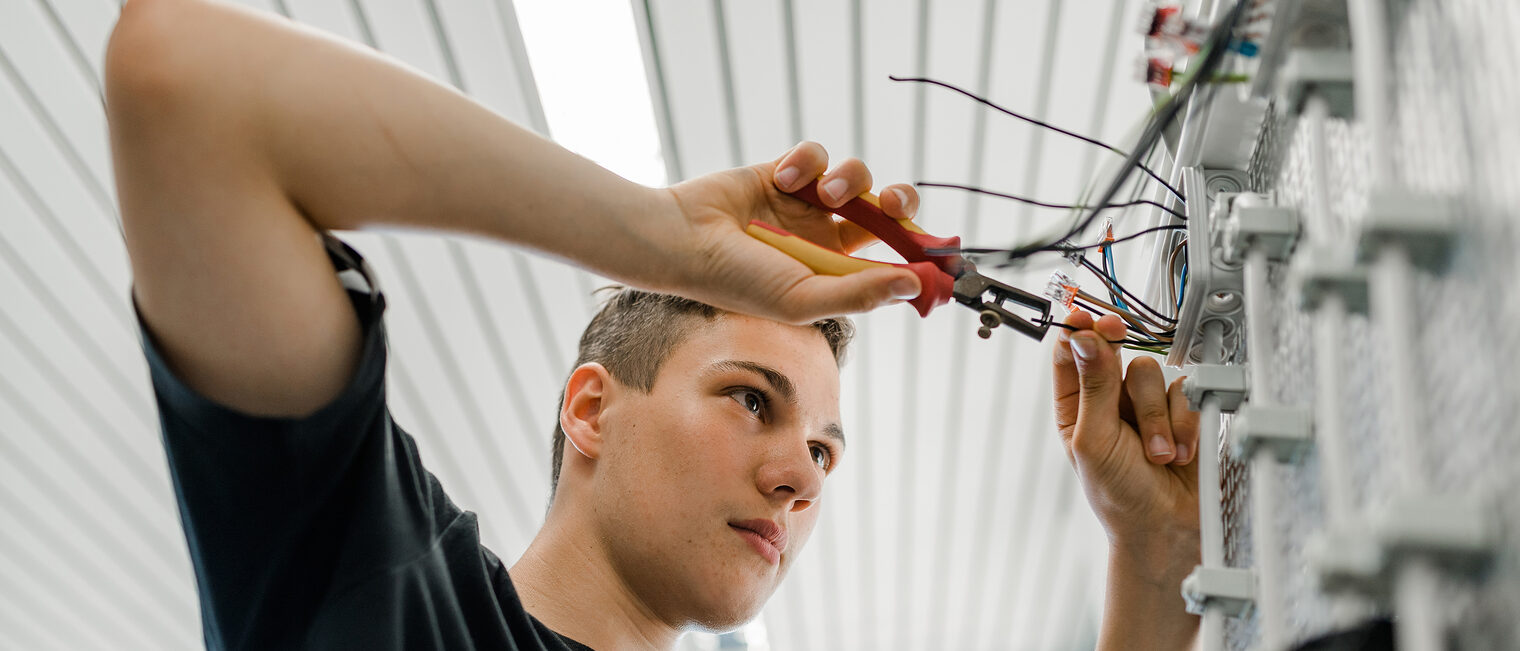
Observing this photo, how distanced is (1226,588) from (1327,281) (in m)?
0.36

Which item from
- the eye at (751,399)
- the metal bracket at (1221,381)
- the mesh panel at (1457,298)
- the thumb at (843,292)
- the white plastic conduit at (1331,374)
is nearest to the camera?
the mesh panel at (1457,298)

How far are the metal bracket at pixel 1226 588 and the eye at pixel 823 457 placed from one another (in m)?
0.82

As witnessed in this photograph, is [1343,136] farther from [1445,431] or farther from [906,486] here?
[906,486]

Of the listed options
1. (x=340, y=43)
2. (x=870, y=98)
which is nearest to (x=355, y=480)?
(x=340, y=43)

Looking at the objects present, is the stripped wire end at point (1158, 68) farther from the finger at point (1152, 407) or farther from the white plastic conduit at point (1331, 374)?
the finger at point (1152, 407)

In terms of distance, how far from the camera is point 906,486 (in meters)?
4.36

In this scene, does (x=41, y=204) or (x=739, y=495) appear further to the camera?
(x=41, y=204)

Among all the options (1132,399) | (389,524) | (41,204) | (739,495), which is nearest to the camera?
(389,524)

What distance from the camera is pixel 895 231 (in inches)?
44.4

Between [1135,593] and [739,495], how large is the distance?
0.50 metres

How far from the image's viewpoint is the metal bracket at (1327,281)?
2.40ft

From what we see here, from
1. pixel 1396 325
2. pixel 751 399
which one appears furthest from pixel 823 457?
pixel 1396 325

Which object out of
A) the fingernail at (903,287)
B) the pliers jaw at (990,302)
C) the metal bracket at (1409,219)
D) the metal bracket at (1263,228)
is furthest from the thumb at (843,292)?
the metal bracket at (1409,219)

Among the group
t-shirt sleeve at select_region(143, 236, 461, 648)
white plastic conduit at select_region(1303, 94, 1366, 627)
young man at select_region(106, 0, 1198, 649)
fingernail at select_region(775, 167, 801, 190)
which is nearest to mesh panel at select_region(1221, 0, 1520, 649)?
white plastic conduit at select_region(1303, 94, 1366, 627)
